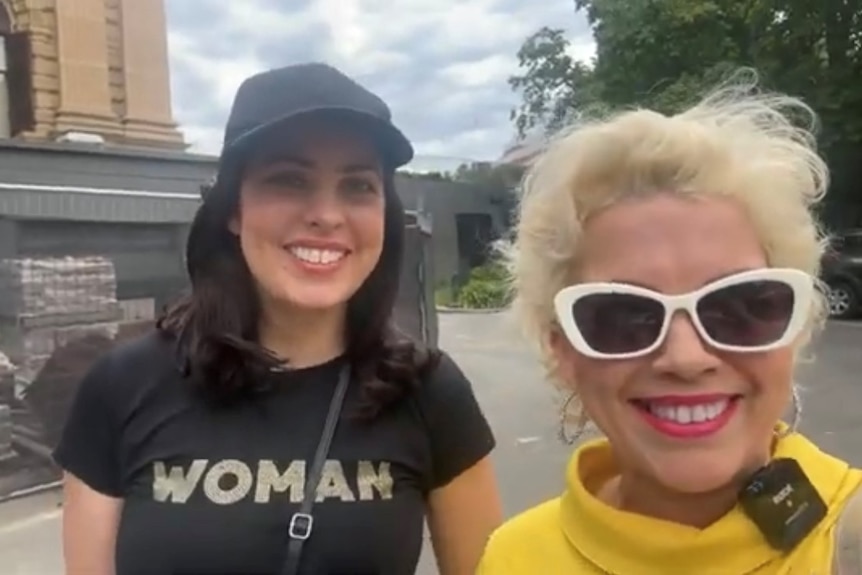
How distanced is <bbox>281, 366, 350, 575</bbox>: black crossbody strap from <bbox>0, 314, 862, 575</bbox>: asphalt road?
321 millimetres

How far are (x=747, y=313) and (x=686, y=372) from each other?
0.33 ft

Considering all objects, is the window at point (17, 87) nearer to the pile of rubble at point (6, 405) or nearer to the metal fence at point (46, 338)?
the metal fence at point (46, 338)

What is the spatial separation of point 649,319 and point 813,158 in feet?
1.25

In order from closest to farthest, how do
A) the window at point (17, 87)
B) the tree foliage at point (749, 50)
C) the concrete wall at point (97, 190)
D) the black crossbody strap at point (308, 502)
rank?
the black crossbody strap at point (308, 502) → the concrete wall at point (97, 190) → the window at point (17, 87) → the tree foliage at point (749, 50)

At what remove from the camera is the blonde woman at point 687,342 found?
125cm

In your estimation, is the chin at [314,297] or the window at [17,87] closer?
the chin at [314,297]

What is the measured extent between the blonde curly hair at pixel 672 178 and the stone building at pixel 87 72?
10.8 meters

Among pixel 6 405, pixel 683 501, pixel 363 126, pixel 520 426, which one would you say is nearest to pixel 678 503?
pixel 683 501

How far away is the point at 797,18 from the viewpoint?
752 inches

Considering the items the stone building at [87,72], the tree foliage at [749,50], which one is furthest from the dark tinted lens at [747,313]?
the tree foliage at [749,50]

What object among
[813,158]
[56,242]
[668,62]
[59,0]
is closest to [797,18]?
[668,62]

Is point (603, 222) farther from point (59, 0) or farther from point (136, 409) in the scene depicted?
point (59, 0)

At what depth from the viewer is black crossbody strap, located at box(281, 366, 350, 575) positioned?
1.65 m

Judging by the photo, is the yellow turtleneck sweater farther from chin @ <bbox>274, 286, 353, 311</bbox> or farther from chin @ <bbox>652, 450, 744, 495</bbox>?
chin @ <bbox>274, 286, 353, 311</bbox>
